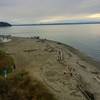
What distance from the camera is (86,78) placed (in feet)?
71.5

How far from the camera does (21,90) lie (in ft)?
44.2

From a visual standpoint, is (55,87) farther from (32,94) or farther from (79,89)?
(32,94)

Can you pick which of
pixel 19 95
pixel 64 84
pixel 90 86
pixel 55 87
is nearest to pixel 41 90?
pixel 19 95

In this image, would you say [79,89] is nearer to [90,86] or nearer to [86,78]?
[90,86]

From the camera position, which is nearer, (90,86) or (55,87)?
(55,87)

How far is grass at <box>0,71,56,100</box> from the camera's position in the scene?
12.4m

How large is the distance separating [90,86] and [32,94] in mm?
7665

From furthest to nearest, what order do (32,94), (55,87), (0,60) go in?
(0,60) → (55,87) → (32,94)

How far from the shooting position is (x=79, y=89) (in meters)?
16.8

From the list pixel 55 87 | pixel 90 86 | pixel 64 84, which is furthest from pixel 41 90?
pixel 90 86

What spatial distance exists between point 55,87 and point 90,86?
411 centimetres

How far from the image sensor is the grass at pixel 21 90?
40.7 ft

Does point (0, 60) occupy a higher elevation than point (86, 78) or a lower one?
higher

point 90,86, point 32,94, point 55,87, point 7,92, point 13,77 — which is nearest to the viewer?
point 7,92
